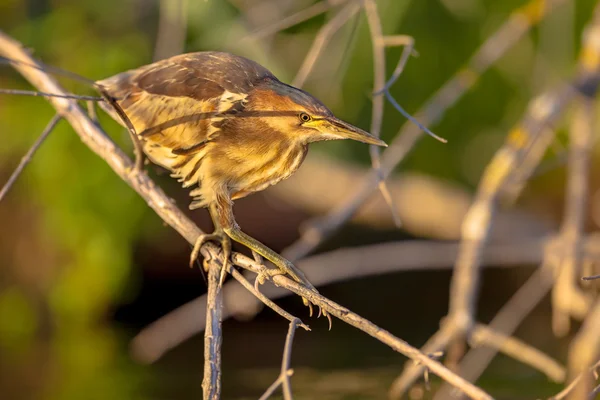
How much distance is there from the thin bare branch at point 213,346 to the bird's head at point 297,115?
308 mm

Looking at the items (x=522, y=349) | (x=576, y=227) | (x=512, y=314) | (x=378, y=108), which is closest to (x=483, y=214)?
(x=576, y=227)

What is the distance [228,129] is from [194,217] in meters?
3.13

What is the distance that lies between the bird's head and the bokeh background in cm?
242

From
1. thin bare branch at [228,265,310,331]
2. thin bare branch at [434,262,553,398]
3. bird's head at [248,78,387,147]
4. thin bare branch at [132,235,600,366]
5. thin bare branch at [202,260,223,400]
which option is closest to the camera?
thin bare branch at [228,265,310,331]

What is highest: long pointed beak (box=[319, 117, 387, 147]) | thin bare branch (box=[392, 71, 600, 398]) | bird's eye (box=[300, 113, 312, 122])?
thin bare branch (box=[392, 71, 600, 398])

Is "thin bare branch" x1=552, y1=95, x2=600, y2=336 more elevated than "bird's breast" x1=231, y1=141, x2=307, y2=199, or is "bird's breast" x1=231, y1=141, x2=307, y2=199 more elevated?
"thin bare branch" x1=552, y1=95, x2=600, y2=336

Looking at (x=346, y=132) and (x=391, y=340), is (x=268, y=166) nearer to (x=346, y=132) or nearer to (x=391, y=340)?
(x=346, y=132)

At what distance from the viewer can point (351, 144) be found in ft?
15.2

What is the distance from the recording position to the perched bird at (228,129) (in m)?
1.60

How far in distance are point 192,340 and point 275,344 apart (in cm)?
55

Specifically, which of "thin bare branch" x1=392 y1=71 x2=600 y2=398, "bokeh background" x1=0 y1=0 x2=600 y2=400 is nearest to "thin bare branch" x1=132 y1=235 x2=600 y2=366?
"bokeh background" x1=0 y1=0 x2=600 y2=400

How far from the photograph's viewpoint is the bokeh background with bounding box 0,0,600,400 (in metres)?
4.21

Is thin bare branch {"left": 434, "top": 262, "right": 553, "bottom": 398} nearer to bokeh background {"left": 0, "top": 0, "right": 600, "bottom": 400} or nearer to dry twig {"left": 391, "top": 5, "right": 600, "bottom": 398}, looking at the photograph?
bokeh background {"left": 0, "top": 0, "right": 600, "bottom": 400}

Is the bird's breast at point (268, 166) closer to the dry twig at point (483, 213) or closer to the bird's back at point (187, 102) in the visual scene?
the bird's back at point (187, 102)
